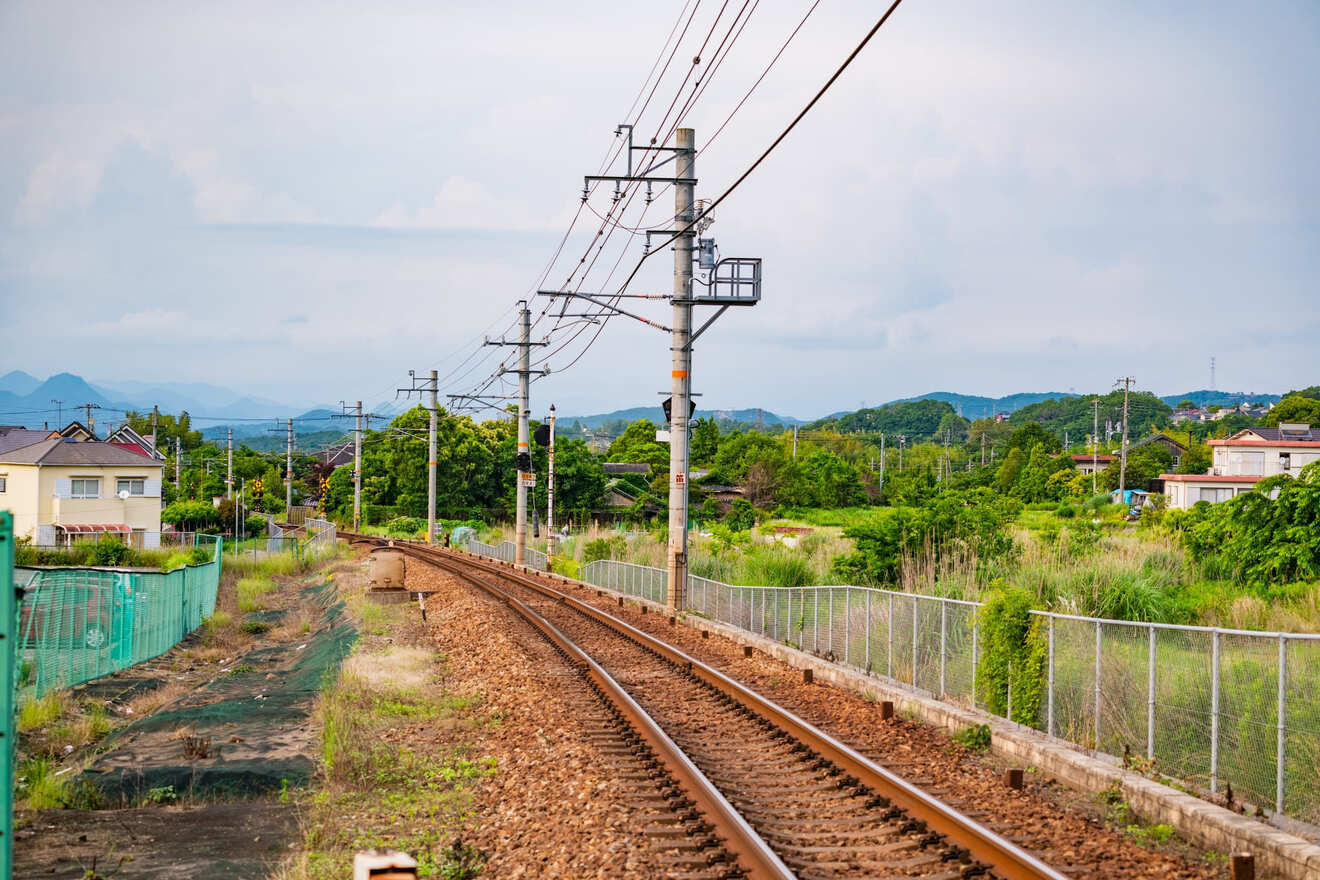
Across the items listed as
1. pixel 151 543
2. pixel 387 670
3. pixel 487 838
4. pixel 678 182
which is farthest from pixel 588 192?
pixel 151 543

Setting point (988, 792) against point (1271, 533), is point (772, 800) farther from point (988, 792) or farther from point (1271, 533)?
point (1271, 533)

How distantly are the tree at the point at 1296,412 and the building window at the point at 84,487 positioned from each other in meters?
107

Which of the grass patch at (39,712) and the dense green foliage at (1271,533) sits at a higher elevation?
the dense green foliage at (1271,533)

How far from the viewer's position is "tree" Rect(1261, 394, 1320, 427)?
4476 inches

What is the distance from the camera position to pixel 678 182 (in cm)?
2538

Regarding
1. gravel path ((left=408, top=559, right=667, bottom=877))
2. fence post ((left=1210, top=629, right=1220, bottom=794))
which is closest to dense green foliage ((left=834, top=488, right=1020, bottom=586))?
gravel path ((left=408, top=559, right=667, bottom=877))

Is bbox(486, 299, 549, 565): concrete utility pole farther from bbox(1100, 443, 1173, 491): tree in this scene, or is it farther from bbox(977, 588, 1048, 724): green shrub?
bbox(1100, 443, 1173, 491): tree

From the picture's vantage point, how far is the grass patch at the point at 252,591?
36.8 meters

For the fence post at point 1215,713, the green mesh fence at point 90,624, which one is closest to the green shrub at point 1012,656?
the fence post at point 1215,713

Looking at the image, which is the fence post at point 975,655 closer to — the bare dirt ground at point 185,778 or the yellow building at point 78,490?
the bare dirt ground at point 185,778

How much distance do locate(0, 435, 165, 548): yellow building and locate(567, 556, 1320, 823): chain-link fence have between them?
53419 mm

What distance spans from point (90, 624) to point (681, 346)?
13.3 m

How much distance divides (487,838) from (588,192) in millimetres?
18708

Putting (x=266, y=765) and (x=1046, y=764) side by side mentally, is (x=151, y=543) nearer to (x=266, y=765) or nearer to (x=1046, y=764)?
(x=266, y=765)
